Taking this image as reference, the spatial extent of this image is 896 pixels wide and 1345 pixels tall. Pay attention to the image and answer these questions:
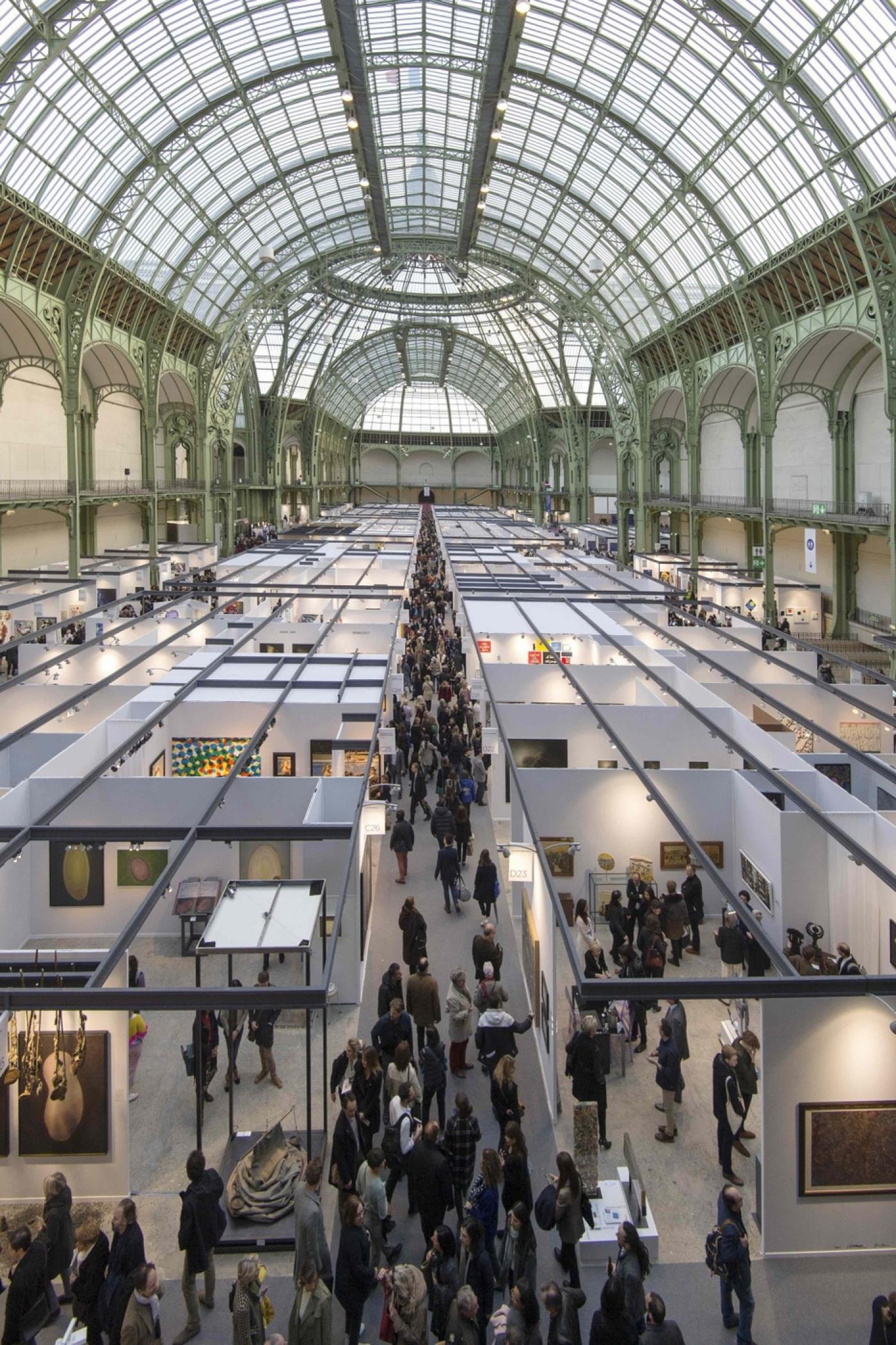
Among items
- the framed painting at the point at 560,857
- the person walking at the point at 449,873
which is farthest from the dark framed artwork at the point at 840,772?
the person walking at the point at 449,873

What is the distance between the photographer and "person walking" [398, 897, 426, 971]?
13.0 m

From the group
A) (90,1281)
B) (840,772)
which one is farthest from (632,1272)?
(840,772)

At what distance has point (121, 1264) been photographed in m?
7.34

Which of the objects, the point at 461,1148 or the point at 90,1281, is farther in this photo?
the point at 461,1148

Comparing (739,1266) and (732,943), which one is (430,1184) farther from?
(732,943)

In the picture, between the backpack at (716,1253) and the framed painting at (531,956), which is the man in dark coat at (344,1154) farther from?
the framed painting at (531,956)

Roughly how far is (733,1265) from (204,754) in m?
13.4

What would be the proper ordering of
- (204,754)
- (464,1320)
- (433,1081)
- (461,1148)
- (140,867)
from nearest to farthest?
(464,1320)
(461,1148)
(433,1081)
(140,867)
(204,754)

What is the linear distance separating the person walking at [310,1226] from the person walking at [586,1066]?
303 cm

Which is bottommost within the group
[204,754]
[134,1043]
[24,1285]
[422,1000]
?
[134,1043]

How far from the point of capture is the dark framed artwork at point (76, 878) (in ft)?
49.5

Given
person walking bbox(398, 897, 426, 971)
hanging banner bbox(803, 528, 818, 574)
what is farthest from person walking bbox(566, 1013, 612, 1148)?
hanging banner bbox(803, 528, 818, 574)

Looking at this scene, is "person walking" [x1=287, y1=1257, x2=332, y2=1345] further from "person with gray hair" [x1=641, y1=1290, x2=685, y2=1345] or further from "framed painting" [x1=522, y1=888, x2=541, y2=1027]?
"framed painting" [x1=522, y1=888, x2=541, y2=1027]

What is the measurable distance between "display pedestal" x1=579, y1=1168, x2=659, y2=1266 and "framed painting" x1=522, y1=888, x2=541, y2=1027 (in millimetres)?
3081
